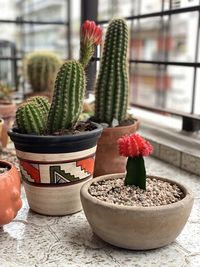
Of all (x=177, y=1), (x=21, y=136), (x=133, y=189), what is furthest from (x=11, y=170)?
(x=177, y=1)

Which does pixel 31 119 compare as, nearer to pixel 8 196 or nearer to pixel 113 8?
Answer: pixel 8 196

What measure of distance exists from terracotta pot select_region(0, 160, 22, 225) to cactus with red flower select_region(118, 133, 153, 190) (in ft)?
0.68

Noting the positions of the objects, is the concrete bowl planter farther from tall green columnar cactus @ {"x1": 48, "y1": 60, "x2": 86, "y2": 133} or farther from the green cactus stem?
tall green columnar cactus @ {"x1": 48, "y1": 60, "x2": 86, "y2": 133}

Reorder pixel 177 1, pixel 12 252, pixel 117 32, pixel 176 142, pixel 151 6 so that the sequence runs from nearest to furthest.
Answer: pixel 12 252 → pixel 117 32 → pixel 176 142 → pixel 177 1 → pixel 151 6

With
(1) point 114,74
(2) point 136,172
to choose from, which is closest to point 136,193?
(2) point 136,172

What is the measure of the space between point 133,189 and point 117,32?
0.44 m

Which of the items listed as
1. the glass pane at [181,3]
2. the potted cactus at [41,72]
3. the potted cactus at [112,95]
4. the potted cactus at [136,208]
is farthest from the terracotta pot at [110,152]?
the potted cactus at [41,72]

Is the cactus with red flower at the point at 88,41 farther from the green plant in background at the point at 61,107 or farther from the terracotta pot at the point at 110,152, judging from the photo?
the terracotta pot at the point at 110,152

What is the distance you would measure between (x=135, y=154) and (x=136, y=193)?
74 millimetres

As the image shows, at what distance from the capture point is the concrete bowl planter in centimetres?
60

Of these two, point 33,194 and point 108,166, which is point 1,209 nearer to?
point 33,194

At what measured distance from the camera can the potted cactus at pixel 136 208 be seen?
0.60 m

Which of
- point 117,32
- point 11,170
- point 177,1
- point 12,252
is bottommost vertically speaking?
point 12,252

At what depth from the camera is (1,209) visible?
0.66 metres
